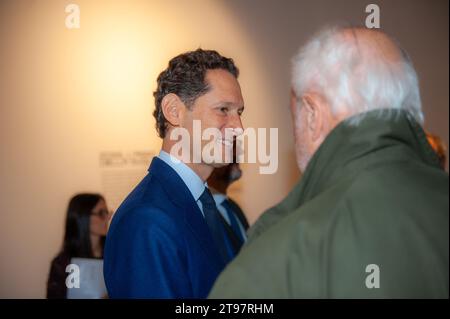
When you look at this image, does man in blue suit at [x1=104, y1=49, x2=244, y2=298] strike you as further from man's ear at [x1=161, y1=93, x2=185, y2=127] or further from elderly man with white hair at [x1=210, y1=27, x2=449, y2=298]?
elderly man with white hair at [x1=210, y1=27, x2=449, y2=298]

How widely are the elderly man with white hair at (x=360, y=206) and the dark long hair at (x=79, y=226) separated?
4.57 ft

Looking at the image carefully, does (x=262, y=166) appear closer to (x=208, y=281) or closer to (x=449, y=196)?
(x=208, y=281)

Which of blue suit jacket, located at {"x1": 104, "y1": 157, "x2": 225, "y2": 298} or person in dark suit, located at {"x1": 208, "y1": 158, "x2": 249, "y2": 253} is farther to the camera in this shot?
person in dark suit, located at {"x1": 208, "y1": 158, "x2": 249, "y2": 253}

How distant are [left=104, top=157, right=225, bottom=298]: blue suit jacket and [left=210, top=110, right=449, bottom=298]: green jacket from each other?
1.20 feet

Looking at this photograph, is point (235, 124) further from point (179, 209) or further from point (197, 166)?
point (179, 209)

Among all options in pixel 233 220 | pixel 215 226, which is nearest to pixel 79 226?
pixel 233 220

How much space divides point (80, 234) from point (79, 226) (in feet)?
0.11

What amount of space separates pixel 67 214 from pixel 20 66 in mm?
621

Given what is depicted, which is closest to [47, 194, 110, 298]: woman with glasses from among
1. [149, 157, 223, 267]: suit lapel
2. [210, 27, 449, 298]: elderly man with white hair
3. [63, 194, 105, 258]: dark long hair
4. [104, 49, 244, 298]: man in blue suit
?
[63, 194, 105, 258]: dark long hair

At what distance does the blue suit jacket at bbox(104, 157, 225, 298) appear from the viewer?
111 cm

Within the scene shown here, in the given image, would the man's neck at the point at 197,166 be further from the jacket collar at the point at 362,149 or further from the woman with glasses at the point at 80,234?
the woman with glasses at the point at 80,234

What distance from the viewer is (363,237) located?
2.38 feet

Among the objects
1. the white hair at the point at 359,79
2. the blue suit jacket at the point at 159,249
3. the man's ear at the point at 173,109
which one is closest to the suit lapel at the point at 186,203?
the blue suit jacket at the point at 159,249

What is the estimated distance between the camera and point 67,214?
2.16 metres
